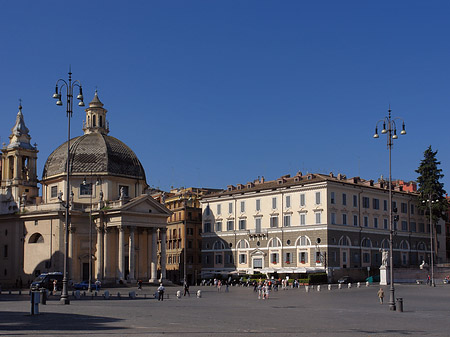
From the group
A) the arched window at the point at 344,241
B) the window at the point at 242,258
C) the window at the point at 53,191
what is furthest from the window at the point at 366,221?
the window at the point at 53,191

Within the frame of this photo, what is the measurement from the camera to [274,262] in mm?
82250

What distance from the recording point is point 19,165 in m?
78.4

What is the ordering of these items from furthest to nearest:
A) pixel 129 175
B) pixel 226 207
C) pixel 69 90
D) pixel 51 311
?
pixel 226 207 < pixel 129 175 < pixel 69 90 < pixel 51 311

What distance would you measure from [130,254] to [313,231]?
851 inches

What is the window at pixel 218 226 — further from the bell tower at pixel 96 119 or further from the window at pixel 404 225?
the window at pixel 404 225

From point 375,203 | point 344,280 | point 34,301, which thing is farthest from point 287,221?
point 34,301

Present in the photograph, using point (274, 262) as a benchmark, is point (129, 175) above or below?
above

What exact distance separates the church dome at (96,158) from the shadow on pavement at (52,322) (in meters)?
45.8

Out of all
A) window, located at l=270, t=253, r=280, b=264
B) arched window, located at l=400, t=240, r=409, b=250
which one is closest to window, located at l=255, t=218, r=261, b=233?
window, located at l=270, t=253, r=280, b=264

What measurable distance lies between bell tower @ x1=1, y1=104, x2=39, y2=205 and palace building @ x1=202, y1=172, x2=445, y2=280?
24.3 metres

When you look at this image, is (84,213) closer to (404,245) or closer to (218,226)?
(218,226)

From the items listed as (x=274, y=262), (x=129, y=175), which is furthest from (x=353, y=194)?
(x=129, y=175)

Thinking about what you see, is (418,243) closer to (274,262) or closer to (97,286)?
(274,262)

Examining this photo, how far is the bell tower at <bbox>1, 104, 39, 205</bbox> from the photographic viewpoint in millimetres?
78000
